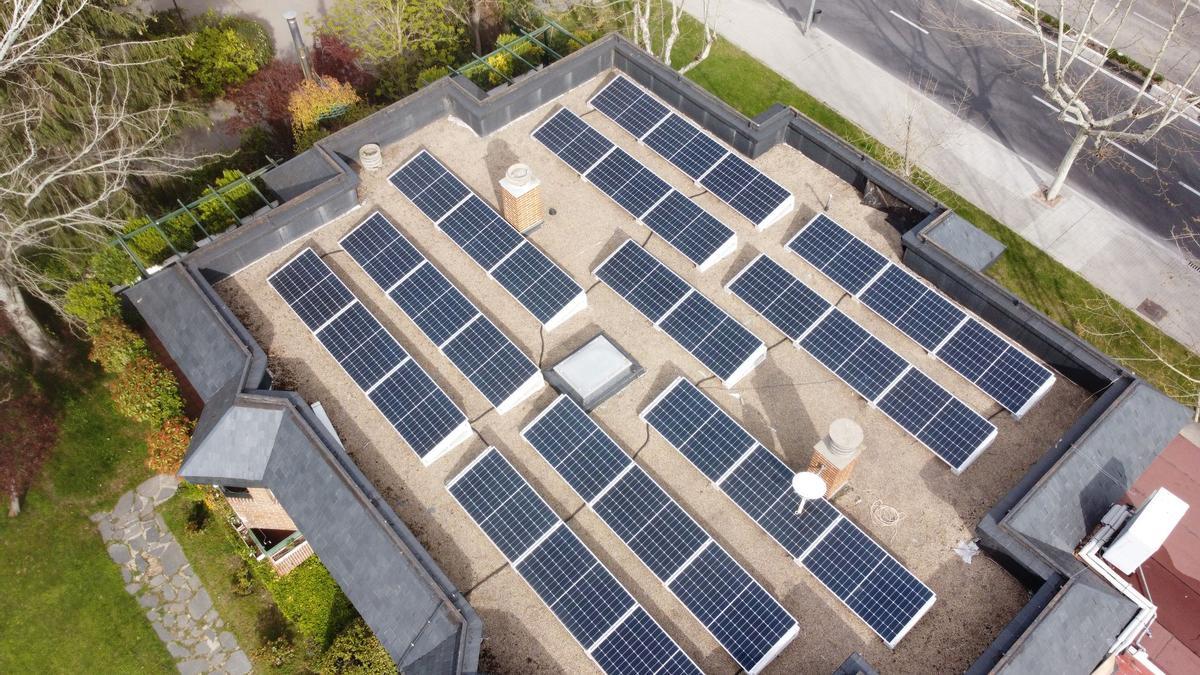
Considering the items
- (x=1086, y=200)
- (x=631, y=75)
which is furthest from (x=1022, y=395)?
(x=1086, y=200)

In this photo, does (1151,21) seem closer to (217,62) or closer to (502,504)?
(502,504)

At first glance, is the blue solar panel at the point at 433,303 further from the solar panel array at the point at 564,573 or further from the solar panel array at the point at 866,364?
the solar panel array at the point at 866,364

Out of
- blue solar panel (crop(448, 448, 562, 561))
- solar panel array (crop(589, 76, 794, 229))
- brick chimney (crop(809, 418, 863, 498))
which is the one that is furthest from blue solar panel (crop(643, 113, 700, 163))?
blue solar panel (crop(448, 448, 562, 561))

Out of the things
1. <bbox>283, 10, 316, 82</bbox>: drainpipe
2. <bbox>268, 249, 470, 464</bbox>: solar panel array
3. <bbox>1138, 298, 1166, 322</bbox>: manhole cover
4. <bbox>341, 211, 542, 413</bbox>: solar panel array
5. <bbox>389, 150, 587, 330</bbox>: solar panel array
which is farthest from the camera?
<bbox>1138, 298, 1166, 322</bbox>: manhole cover

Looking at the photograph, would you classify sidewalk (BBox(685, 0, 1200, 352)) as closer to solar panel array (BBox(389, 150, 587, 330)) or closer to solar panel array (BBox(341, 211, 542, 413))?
solar panel array (BBox(389, 150, 587, 330))

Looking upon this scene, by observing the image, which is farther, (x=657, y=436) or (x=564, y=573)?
(x=657, y=436)

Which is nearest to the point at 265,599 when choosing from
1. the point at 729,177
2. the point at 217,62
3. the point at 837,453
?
the point at 837,453

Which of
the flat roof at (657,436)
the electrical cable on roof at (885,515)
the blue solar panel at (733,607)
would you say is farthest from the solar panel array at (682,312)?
the blue solar panel at (733,607)

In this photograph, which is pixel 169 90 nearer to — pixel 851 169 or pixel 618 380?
pixel 618 380
